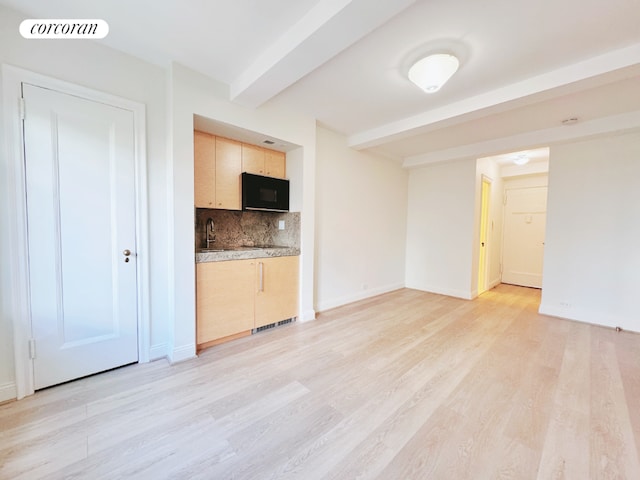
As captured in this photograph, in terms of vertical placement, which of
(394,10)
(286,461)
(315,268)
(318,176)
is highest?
(394,10)

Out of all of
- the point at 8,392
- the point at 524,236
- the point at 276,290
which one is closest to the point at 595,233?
the point at 524,236

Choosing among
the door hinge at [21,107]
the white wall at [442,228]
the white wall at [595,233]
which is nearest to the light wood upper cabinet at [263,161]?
the door hinge at [21,107]

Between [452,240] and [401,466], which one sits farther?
[452,240]

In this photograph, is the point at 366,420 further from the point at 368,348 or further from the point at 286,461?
the point at 368,348

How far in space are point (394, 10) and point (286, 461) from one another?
252cm

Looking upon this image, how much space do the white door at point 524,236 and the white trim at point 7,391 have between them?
7557mm

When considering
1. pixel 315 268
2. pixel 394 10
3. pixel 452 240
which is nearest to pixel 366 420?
pixel 315 268

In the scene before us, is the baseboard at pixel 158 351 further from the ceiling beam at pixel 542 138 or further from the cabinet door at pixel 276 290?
the ceiling beam at pixel 542 138

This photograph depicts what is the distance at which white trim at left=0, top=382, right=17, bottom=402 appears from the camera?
1722 millimetres

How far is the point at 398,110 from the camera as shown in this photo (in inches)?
117

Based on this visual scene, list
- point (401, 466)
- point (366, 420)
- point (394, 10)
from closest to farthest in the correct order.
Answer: point (401, 466) → point (394, 10) → point (366, 420)

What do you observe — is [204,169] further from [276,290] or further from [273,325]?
[273,325]

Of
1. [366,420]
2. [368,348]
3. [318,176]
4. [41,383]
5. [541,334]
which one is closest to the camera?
[366,420]

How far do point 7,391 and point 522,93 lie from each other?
4.60 metres
